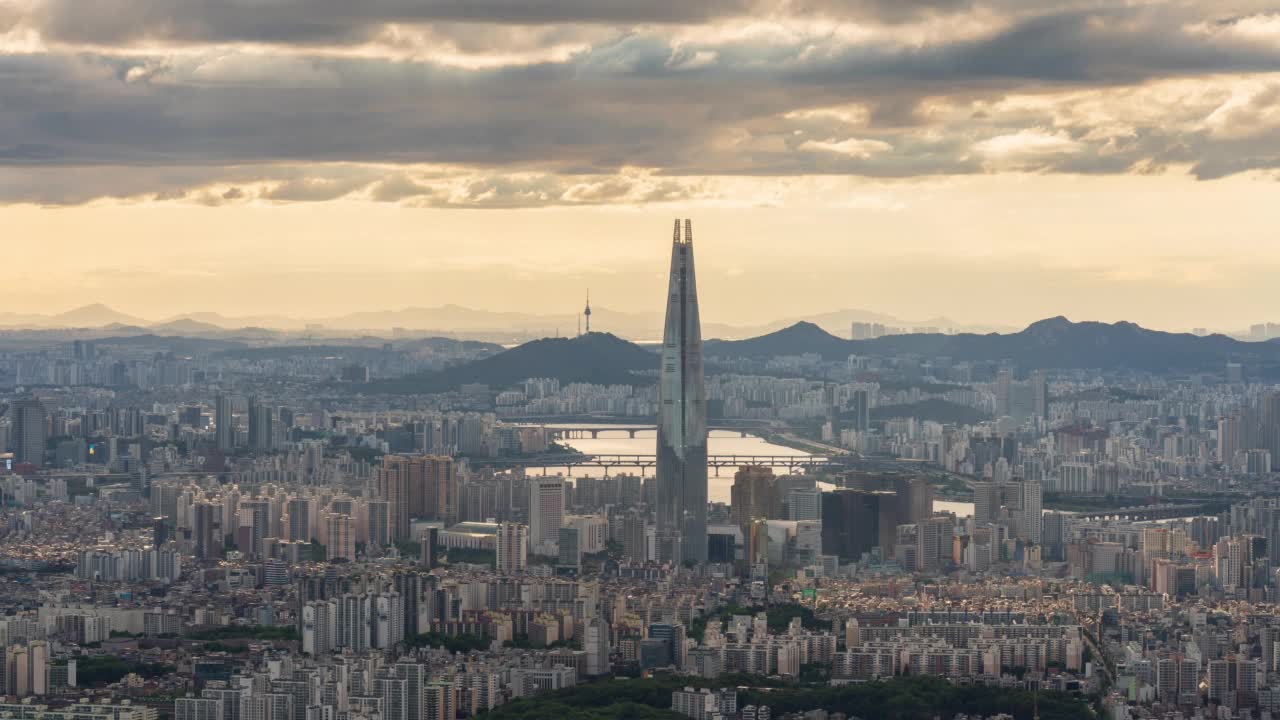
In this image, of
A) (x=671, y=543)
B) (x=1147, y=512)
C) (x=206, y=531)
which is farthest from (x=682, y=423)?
(x=1147, y=512)

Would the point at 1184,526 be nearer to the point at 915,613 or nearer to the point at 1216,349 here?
the point at 915,613

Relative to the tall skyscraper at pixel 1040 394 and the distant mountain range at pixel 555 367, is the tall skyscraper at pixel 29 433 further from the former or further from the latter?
the tall skyscraper at pixel 1040 394

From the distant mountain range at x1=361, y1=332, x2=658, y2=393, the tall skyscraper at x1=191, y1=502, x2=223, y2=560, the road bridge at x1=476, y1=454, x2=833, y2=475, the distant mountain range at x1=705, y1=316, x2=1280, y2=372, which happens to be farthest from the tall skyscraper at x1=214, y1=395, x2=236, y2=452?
the tall skyscraper at x1=191, y1=502, x2=223, y2=560

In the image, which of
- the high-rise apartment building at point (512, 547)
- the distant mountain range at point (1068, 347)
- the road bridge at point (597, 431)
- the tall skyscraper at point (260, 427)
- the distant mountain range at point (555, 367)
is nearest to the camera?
the high-rise apartment building at point (512, 547)

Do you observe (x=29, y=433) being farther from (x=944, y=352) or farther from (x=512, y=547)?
(x=944, y=352)

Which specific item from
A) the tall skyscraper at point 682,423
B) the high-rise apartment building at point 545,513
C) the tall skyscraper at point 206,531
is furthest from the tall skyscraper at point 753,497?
the tall skyscraper at point 206,531

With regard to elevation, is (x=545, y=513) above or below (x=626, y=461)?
below

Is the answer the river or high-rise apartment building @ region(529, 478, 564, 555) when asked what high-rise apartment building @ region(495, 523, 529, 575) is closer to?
high-rise apartment building @ region(529, 478, 564, 555)
